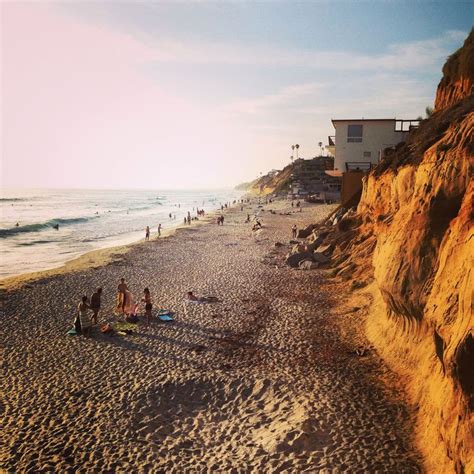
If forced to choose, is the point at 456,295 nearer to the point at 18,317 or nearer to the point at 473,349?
the point at 473,349

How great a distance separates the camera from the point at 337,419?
9.16 m

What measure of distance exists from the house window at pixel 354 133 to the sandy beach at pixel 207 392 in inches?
739

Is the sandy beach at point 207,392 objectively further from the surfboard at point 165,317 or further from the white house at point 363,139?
the white house at point 363,139

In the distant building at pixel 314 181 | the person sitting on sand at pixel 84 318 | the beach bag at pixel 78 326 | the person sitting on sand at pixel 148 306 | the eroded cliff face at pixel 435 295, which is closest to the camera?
the eroded cliff face at pixel 435 295

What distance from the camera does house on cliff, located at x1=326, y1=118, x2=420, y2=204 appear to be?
106 ft

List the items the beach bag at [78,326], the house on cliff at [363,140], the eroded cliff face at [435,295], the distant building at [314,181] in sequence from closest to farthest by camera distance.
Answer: the eroded cliff face at [435,295] < the beach bag at [78,326] < the house on cliff at [363,140] < the distant building at [314,181]

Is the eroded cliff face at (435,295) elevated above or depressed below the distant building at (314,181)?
below

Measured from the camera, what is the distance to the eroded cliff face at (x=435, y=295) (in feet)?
22.0

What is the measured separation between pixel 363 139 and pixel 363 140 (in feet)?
0.31

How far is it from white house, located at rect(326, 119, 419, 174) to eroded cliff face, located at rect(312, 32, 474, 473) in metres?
18.5

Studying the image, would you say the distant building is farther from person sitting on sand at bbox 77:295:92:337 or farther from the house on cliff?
person sitting on sand at bbox 77:295:92:337

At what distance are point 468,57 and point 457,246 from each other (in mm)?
15570

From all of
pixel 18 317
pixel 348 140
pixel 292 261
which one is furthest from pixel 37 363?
pixel 348 140

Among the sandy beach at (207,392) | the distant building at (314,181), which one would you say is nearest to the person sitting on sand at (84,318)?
the sandy beach at (207,392)
